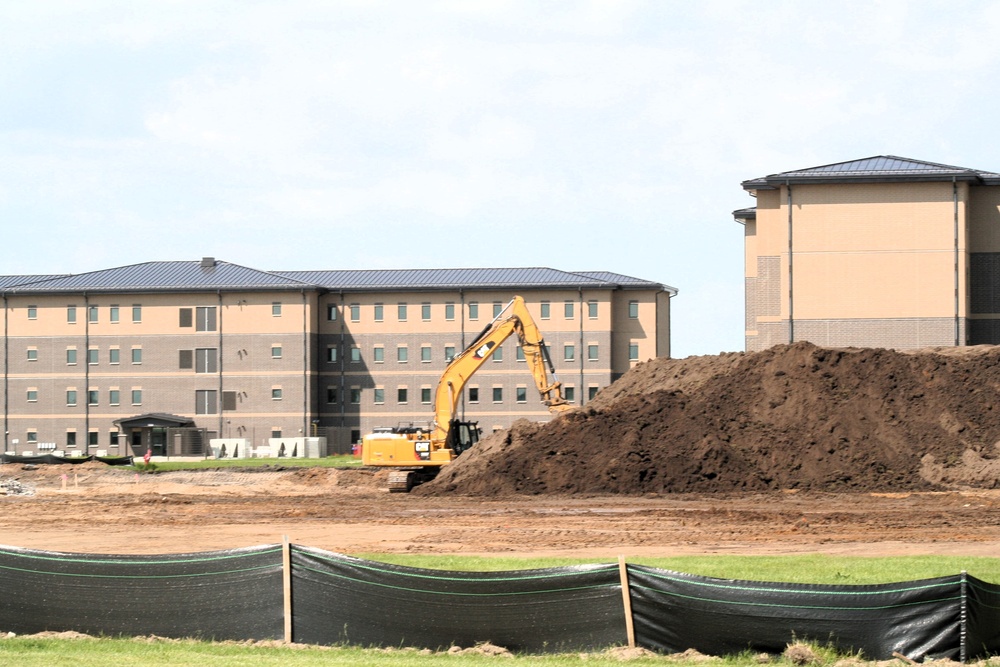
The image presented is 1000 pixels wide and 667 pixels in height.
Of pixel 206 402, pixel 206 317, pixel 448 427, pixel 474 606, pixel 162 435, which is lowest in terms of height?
pixel 162 435

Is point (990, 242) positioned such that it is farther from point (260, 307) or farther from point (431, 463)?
point (260, 307)

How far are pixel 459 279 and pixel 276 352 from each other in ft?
42.5

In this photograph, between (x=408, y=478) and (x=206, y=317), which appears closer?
(x=408, y=478)

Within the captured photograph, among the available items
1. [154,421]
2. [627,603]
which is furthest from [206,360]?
[627,603]

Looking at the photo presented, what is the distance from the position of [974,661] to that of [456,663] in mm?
5216

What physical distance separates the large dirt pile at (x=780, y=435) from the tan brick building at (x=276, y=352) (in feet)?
126

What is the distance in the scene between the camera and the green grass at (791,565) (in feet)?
63.9

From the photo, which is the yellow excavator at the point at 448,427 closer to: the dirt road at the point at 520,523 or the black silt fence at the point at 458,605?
the dirt road at the point at 520,523

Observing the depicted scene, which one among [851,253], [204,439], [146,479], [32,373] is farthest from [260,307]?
[851,253]

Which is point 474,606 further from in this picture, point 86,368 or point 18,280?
point 18,280

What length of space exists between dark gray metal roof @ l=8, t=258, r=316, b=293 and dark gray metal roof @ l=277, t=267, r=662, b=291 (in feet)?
13.7

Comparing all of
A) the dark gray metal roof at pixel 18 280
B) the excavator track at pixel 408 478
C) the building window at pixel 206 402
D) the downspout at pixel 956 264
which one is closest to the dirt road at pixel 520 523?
the excavator track at pixel 408 478

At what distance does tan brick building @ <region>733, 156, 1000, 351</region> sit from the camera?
192 feet

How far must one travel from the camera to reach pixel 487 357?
40938mm
